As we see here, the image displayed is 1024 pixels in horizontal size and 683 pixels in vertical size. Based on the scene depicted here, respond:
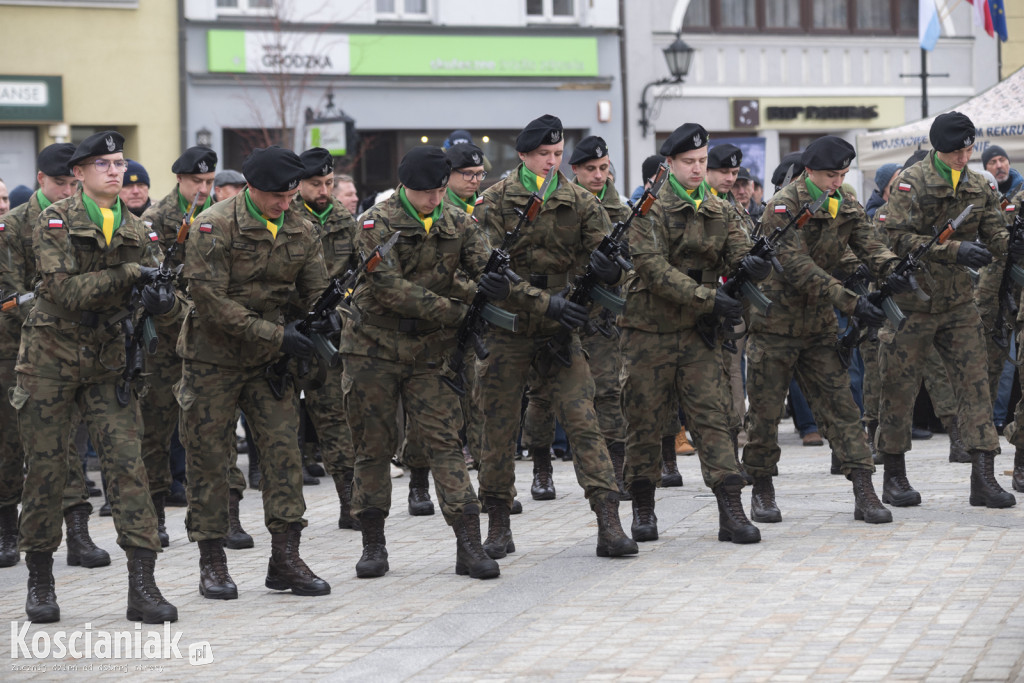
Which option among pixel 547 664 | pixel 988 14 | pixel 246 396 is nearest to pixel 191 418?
pixel 246 396

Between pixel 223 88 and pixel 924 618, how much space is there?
66.4 ft

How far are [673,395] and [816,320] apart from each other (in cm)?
97

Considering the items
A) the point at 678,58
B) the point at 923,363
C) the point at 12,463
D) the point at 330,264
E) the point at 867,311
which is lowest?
the point at 12,463

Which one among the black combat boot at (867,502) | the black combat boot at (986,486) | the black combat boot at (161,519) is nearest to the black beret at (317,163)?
the black combat boot at (161,519)

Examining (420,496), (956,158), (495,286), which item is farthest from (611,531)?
(956,158)

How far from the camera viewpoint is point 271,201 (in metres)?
7.56

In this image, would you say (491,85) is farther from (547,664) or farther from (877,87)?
(547,664)

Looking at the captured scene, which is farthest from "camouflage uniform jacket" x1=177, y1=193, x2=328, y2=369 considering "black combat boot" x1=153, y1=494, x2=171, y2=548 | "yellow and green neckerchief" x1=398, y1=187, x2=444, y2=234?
"black combat boot" x1=153, y1=494, x2=171, y2=548

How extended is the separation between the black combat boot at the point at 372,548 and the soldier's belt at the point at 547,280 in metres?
1.50

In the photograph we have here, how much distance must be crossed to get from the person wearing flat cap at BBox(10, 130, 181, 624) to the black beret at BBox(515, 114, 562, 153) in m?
2.20

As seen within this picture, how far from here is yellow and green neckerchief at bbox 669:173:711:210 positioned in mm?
8469

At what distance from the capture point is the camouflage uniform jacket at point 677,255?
8.33 meters

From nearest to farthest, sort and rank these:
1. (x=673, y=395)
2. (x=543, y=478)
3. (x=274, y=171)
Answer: (x=274, y=171), (x=673, y=395), (x=543, y=478)

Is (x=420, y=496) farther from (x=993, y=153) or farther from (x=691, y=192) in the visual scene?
(x=993, y=153)
